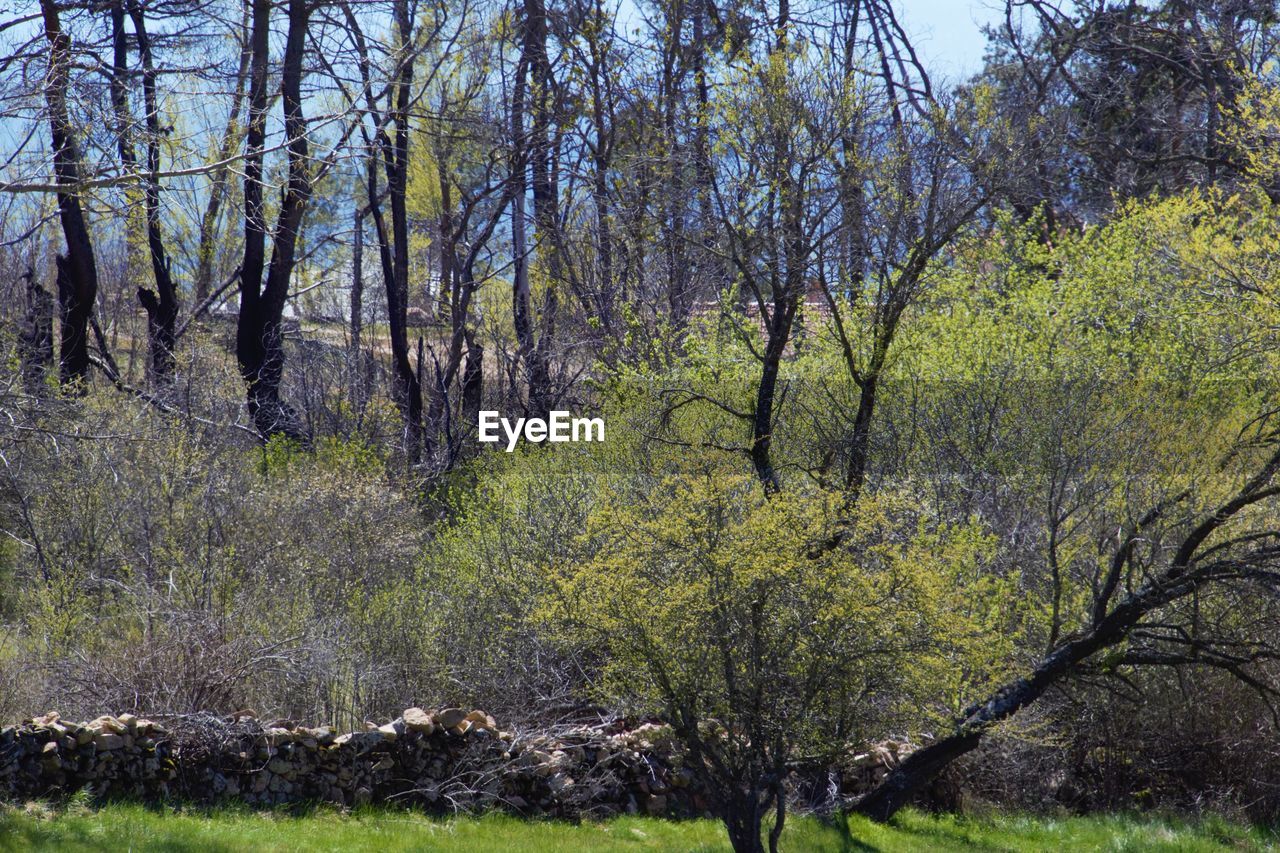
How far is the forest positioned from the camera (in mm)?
7543

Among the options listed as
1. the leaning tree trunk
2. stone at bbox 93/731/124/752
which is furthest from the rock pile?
the leaning tree trunk

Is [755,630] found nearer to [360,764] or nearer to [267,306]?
[360,764]

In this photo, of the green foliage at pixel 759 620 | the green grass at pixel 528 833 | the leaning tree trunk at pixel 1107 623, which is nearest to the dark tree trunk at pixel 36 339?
the green grass at pixel 528 833

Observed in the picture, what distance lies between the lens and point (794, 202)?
11203 mm

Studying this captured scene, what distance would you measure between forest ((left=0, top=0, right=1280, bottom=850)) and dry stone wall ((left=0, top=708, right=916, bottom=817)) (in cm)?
26

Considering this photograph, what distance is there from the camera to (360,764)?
856 centimetres

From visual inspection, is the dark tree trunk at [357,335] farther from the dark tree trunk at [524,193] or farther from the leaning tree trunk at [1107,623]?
the leaning tree trunk at [1107,623]

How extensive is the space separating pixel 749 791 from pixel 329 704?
12.9ft

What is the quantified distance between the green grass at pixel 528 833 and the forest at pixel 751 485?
17.8 inches

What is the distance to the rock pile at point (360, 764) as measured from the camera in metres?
7.63

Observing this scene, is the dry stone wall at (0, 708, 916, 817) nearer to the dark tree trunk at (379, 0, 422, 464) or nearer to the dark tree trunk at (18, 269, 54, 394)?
the dark tree trunk at (18, 269, 54, 394)

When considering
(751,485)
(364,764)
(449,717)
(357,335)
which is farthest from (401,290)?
(364,764)

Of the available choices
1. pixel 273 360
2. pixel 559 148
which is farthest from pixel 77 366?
pixel 559 148

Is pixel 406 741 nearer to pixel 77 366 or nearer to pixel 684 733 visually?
pixel 684 733
